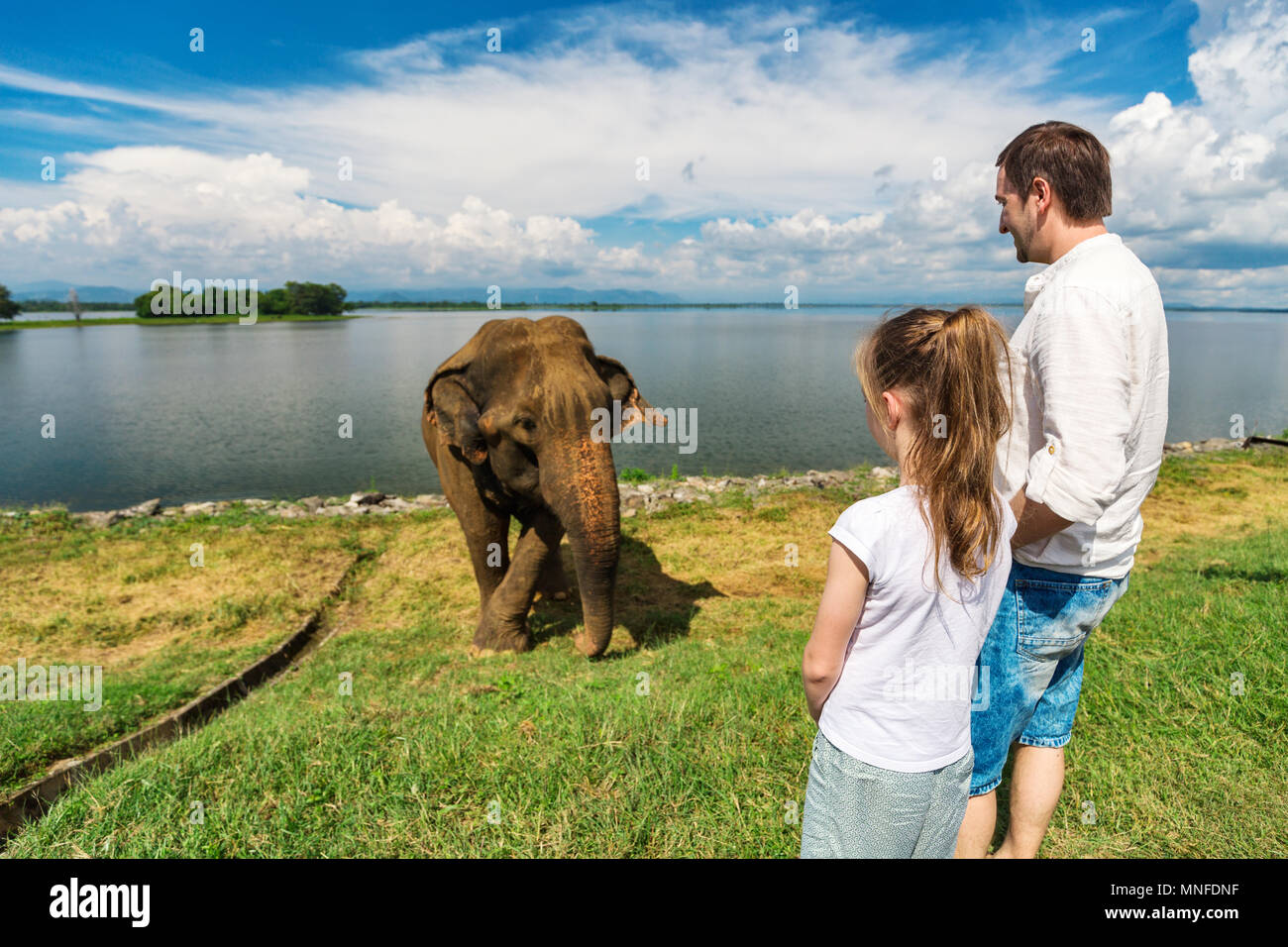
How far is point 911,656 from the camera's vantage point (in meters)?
2.19

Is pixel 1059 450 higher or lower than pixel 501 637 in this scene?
higher

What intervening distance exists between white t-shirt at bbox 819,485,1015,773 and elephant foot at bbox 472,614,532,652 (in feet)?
20.4

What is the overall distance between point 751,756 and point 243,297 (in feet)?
36.9

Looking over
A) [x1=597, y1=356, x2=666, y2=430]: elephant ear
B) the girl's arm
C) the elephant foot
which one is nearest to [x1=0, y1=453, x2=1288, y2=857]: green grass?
the elephant foot

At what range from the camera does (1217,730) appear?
450 cm

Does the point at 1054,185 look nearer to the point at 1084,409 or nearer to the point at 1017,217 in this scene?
the point at 1017,217

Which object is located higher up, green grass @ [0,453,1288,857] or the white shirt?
Answer: the white shirt

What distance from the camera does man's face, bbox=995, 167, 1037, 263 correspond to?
2.83 meters

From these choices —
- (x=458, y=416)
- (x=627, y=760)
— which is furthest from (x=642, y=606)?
(x=627, y=760)

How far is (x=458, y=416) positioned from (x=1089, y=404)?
6094mm

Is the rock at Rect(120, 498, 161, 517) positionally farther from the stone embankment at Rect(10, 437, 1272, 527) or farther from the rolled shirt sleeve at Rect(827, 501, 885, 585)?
the rolled shirt sleeve at Rect(827, 501, 885, 585)

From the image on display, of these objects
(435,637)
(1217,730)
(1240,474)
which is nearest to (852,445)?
(1240,474)

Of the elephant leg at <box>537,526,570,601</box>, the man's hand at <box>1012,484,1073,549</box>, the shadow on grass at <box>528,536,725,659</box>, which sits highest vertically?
the man's hand at <box>1012,484,1073,549</box>

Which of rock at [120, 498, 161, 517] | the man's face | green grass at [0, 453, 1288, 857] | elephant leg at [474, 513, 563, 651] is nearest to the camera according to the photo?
the man's face
